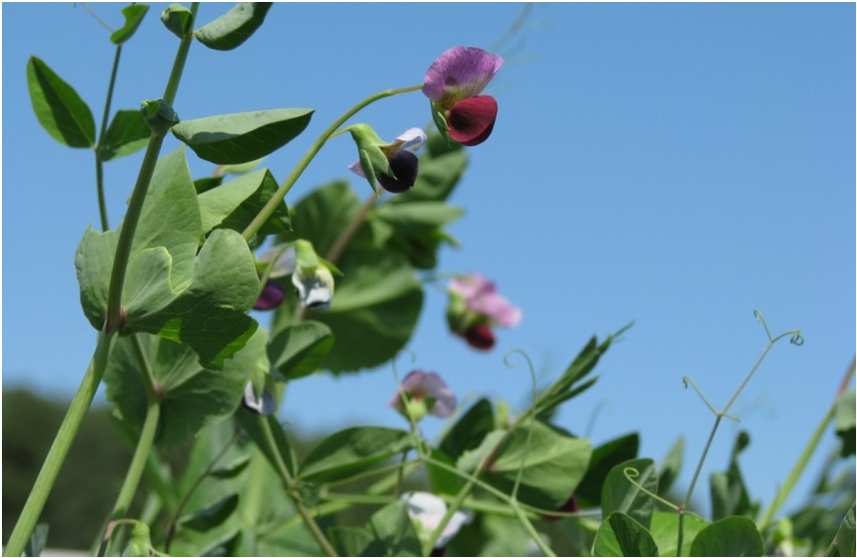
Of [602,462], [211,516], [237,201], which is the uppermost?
[237,201]

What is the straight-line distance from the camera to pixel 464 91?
1.90 feet

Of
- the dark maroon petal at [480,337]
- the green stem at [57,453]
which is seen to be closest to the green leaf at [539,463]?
the green stem at [57,453]

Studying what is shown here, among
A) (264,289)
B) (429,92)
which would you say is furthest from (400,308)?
(429,92)

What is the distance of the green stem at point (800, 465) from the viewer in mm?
912

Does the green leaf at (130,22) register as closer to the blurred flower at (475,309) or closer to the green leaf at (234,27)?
the green leaf at (234,27)

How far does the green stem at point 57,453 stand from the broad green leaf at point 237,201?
86mm

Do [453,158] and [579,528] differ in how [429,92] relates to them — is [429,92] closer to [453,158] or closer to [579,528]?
[579,528]

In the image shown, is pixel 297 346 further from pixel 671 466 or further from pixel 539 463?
pixel 671 466

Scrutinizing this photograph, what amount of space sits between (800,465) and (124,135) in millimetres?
550

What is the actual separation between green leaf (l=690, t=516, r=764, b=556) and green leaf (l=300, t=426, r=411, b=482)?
27cm

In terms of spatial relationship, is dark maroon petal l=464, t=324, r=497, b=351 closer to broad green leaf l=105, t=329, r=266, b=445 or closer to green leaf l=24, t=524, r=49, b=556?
broad green leaf l=105, t=329, r=266, b=445

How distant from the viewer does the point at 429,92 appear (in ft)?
1.89

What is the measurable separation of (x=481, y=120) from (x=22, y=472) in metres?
18.8

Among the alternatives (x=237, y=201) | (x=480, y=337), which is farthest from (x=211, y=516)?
(x=480, y=337)
